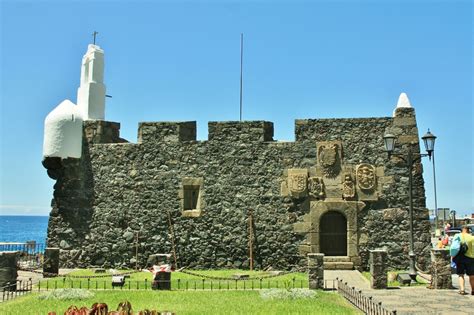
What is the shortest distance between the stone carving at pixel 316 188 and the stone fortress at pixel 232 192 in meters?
0.03

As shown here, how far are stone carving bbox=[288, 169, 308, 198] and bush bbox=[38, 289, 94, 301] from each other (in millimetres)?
6623

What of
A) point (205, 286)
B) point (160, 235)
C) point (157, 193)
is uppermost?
point (157, 193)

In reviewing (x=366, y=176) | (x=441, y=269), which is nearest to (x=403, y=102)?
(x=366, y=176)

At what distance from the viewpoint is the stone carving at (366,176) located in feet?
48.1

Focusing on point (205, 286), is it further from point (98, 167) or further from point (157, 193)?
point (98, 167)

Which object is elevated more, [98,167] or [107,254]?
[98,167]

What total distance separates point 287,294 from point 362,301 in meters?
Answer: 1.43

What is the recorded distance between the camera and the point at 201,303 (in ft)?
31.4

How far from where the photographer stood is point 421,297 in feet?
33.9

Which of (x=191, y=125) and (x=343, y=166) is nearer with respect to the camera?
(x=343, y=166)

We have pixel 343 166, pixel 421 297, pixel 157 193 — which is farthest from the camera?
pixel 157 193

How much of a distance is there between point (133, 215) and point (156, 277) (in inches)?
184

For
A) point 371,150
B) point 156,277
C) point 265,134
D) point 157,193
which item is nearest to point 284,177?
point 265,134

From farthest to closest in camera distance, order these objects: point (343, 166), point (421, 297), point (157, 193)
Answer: point (157, 193) < point (343, 166) < point (421, 297)
